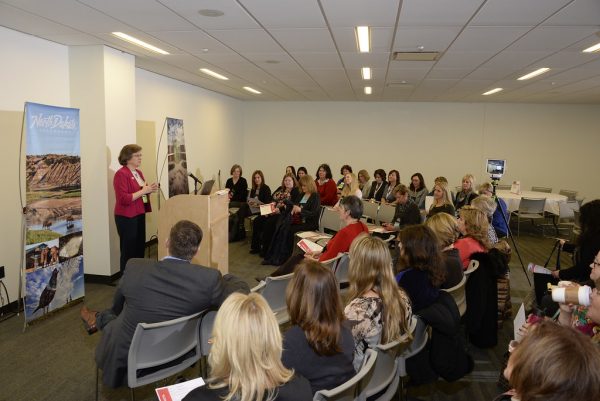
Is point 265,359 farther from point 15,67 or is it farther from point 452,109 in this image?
point 452,109

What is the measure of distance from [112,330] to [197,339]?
51cm

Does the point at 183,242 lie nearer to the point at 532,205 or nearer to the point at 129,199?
the point at 129,199

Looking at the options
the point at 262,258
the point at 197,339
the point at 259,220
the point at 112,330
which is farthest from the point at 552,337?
the point at 259,220

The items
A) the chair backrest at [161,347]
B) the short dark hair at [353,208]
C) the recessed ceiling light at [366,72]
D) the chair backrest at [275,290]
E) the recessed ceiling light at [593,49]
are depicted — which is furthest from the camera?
the recessed ceiling light at [366,72]

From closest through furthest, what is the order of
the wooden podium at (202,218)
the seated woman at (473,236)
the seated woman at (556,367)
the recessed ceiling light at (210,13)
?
the seated woman at (556,367) < the recessed ceiling light at (210,13) < the seated woman at (473,236) < the wooden podium at (202,218)

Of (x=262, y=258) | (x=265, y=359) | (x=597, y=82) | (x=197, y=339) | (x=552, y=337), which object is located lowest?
(x=262, y=258)

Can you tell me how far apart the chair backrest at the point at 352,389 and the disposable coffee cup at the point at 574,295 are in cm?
97

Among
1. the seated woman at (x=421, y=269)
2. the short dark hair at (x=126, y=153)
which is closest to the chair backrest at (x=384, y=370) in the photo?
the seated woman at (x=421, y=269)

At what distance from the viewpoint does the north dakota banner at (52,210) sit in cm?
415

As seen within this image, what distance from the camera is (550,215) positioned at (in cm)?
955

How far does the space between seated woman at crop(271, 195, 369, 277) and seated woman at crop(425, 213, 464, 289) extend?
722 mm

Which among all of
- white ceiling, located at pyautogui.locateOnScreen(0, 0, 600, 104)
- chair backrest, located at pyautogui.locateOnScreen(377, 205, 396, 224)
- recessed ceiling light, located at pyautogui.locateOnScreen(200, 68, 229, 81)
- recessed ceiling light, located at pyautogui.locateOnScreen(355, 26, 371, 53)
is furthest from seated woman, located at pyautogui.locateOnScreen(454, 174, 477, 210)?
recessed ceiling light, located at pyautogui.locateOnScreen(200, 68, 229, 81)

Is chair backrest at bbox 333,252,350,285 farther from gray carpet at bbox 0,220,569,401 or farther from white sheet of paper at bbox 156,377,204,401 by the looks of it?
white sheet of paper at bbox 156,377,204,401

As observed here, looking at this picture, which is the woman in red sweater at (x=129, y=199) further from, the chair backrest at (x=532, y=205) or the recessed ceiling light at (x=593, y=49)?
the chair backrest at (x=532, y=205)
